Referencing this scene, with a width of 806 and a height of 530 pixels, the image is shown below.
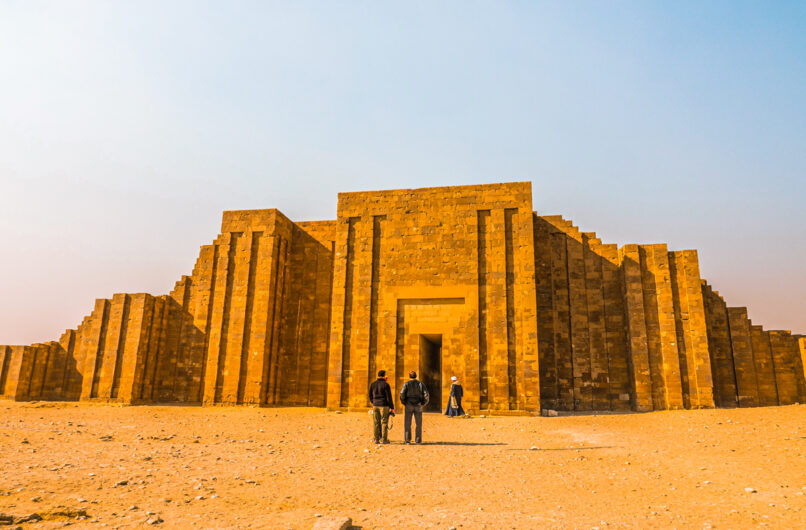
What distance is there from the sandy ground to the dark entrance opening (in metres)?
5.90

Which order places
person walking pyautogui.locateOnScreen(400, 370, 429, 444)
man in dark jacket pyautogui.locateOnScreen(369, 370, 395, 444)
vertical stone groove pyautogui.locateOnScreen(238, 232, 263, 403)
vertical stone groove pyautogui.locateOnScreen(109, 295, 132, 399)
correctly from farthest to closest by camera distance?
vertical stone groove pyautogui.locateOnScreen(109, 295, 132, 399), vertical stone groove pyautogui.locateOnScreen(238, 232, 263, 403), person walking pyautogui.locateOnScreen(400, 370, 429, 444), man in dark jacket pyautogui.locateOnScreen(369, 370, 395, 444)

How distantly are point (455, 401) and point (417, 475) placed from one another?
9183 millimetres

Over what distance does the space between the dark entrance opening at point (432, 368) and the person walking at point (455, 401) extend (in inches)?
86.8

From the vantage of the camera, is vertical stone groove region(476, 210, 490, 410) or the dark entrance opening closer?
vertical stone groove region(476, 210, 490, 410)

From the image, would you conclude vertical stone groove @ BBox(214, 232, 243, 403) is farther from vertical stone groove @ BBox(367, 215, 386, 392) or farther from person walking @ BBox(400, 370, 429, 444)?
person walking @ BBox(400, 370, 429, 444)

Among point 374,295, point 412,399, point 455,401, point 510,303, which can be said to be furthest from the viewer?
point 374,295

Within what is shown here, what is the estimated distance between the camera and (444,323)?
19062 millimetres

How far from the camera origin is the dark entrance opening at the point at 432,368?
19359 millimetres

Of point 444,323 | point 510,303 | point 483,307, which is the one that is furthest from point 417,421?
point 510,303

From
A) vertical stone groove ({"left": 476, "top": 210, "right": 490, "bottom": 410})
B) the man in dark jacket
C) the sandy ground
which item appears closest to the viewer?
the sandy ground

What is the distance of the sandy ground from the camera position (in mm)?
5551

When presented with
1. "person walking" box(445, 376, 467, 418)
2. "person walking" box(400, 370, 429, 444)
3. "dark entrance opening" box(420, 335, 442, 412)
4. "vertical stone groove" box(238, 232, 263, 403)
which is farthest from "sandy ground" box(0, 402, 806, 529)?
"vertical stone groove" box(238, 232, 263, 403)

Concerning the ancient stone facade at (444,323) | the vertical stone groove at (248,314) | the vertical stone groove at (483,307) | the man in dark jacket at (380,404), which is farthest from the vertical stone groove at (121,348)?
the man in dark jacket at (380,404)

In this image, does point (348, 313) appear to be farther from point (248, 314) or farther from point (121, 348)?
point (121, 348)
